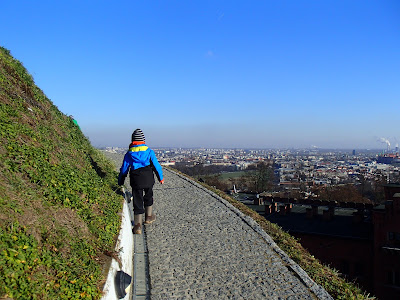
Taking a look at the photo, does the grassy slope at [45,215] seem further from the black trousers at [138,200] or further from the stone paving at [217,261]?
the stone paving at [217,261]

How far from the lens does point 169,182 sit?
44.2 ft

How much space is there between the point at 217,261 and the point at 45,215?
9.57ft

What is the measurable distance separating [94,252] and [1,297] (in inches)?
65.3

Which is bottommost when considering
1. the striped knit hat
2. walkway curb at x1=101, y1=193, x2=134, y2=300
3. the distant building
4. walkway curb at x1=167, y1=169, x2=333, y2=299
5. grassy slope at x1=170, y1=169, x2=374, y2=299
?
the distant building

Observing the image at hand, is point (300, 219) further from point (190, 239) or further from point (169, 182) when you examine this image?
point (190, 239)

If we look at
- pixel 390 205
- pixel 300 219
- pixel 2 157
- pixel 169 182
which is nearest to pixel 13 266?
pixel 2 157

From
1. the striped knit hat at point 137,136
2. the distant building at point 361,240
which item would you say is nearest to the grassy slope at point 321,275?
the striped knit hat at point 137,136

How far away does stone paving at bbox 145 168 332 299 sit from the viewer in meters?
4.83

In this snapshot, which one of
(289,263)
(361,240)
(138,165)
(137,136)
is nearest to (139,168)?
(138,165)

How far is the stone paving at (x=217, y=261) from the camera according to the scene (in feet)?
15.8

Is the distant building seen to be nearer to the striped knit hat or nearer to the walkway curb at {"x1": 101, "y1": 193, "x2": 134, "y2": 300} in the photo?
the striped knit hat

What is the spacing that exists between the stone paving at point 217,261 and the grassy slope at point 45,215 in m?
1.01

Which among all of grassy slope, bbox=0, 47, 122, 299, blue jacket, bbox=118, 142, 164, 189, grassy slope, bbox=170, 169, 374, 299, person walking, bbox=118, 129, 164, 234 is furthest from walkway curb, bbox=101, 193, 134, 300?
grassy slope, bbox=170, 169, 374, 299

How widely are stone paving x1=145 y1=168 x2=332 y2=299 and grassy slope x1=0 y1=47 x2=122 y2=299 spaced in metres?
1.01
